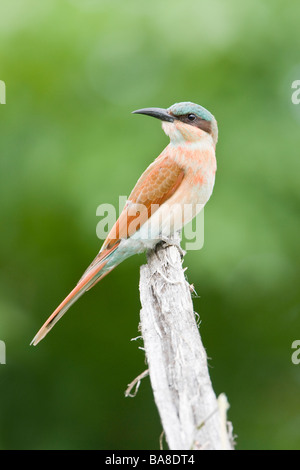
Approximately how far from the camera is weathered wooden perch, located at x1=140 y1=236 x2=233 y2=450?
85.0 inches

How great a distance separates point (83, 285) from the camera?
149 inches

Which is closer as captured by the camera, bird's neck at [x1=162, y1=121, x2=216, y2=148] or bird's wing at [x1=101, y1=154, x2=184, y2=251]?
bird's wing at [x1=101, y1=154, x2=184, y2=251]

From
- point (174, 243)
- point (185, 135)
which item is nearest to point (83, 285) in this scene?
point (174, 243)

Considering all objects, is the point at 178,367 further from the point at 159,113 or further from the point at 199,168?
the point at 159,113

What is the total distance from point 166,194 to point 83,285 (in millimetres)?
705

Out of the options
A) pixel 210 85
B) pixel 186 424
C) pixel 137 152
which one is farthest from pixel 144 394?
pixel 186 424

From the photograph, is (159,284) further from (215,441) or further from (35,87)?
(35,87)

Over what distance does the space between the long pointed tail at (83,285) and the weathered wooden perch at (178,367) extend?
0.49 metres

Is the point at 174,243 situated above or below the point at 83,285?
above

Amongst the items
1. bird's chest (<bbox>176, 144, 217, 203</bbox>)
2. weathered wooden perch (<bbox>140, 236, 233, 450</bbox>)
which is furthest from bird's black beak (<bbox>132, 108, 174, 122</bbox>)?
weathered wooden perch (<bbox>140, 236, 233, 450</bbox>)

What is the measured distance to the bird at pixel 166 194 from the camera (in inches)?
154

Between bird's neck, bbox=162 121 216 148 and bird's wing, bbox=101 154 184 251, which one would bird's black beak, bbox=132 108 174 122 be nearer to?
bird's neck, bbox=162 121 216 148

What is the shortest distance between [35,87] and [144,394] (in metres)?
2.15

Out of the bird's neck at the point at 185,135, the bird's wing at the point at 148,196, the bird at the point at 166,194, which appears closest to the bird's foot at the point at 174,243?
the bird at the point at 166,194
